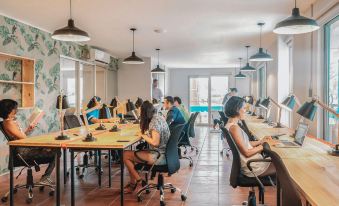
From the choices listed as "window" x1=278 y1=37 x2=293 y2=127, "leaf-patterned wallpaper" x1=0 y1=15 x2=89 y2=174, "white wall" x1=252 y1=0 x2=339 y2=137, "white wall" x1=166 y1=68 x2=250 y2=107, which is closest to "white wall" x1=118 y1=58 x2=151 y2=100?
"leaf-patterned wallpaper" x1=0 y1=15 x2=89 y2=174

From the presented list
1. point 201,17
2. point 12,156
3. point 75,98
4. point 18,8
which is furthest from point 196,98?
point 12,156

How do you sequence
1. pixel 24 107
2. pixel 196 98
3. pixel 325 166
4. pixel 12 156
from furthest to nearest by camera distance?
1. pixel 196 98
2. pixel 24 107
3. pixel 12 156
4. pixel 325 166

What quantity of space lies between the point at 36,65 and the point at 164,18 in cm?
246

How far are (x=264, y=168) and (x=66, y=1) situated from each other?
3150mm

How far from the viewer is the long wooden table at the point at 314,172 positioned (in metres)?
1.62

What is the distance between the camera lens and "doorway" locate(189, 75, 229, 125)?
1363 centimetres

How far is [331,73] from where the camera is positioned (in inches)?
160

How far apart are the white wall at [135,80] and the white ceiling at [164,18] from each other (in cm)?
256

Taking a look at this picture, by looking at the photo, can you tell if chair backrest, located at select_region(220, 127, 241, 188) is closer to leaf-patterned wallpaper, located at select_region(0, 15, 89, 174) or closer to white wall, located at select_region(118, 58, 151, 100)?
leaf-patterned wallpaper, located at select_region(0, 15, 89, 174)

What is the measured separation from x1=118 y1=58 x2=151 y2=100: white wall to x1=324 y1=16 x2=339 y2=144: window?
21.2 feet

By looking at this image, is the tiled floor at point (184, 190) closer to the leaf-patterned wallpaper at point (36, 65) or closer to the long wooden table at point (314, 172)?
the long wooden table at point (314, 172)

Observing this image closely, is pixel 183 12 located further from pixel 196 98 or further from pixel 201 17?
pixel 196 98

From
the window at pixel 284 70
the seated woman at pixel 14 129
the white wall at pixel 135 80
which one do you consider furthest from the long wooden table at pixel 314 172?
the white wall at pixel 135 80

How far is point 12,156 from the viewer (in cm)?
338
